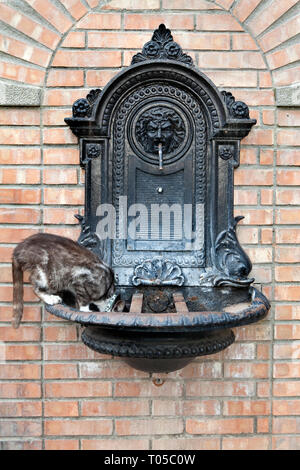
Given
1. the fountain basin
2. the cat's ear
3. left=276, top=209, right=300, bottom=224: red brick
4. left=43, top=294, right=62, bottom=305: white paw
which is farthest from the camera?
left=276, top=209, right=300, bottom=224: red brick

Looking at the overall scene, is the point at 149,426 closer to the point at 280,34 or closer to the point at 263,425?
the point at 263,425

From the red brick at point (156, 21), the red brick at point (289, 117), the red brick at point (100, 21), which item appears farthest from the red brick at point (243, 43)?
the red brick at point (100, 21)

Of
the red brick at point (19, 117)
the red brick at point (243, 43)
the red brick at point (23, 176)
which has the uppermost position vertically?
the red brick at point (243, 43)

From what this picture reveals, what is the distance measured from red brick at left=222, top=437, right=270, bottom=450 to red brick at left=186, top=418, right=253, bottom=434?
0.12 ft

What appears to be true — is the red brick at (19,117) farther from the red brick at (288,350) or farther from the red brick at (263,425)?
the red brick at (263,425)

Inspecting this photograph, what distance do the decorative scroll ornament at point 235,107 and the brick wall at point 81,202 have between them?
0.07m

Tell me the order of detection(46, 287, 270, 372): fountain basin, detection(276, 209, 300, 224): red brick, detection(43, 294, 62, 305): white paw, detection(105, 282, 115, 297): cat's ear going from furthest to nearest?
1. detection(276, 209, 300, 224): red brick
2. detection(105, 282, 115, 297): cat's ear
3. detection(43, 294, 62, 305): white paw
4. detection(46, 287, 270, 372): fountain basin

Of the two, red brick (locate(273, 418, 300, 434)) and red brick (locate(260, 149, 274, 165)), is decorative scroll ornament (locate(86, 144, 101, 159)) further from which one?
Result: red brick (locate(273, 418, 300, 434))

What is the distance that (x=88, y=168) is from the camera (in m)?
1.81

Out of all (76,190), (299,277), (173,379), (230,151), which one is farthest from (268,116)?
(173,379)

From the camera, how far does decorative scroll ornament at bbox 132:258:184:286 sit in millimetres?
1818

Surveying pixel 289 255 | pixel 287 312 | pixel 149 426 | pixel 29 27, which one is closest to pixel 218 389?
pixel 149 426

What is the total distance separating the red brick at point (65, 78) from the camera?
1809 mm

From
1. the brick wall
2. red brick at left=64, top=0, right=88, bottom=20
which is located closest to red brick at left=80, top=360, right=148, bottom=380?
the brick wall
